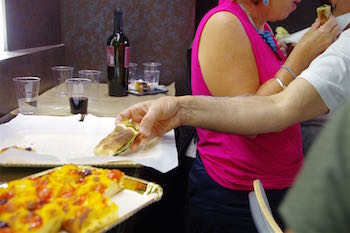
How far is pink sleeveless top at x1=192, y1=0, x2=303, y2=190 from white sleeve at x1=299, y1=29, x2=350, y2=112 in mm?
242

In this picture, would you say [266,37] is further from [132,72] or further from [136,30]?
[136,30]

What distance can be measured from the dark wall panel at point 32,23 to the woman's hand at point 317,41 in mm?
1231

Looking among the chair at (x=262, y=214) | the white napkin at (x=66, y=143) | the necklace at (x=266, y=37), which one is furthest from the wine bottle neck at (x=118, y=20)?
the chair at (x=262, y=214)

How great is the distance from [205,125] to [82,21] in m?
1.53

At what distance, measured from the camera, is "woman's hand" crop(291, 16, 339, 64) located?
1.24m

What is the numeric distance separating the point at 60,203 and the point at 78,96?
0.90 m

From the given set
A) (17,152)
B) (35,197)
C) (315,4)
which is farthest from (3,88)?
(315,4)

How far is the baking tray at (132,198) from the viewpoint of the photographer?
72 cm

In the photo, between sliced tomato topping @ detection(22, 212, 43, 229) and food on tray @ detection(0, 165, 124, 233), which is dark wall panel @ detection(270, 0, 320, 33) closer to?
food on tray @ detection(0, 165, 124, 233)

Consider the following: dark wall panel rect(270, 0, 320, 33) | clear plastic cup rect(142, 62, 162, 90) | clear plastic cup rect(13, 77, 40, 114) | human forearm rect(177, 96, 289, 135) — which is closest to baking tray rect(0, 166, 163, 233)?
human forearm rect(177, 96, 289, 135)

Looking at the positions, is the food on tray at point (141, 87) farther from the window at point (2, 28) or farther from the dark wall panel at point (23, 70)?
the window at point (2, 28)

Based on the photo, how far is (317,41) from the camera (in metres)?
1.24

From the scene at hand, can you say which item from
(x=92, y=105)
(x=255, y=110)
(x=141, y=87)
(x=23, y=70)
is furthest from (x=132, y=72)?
(x=255, y=110)

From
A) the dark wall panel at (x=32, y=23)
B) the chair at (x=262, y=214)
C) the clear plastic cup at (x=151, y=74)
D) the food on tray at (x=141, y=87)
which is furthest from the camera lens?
the clear plastic cup at (x=151, y=74)
